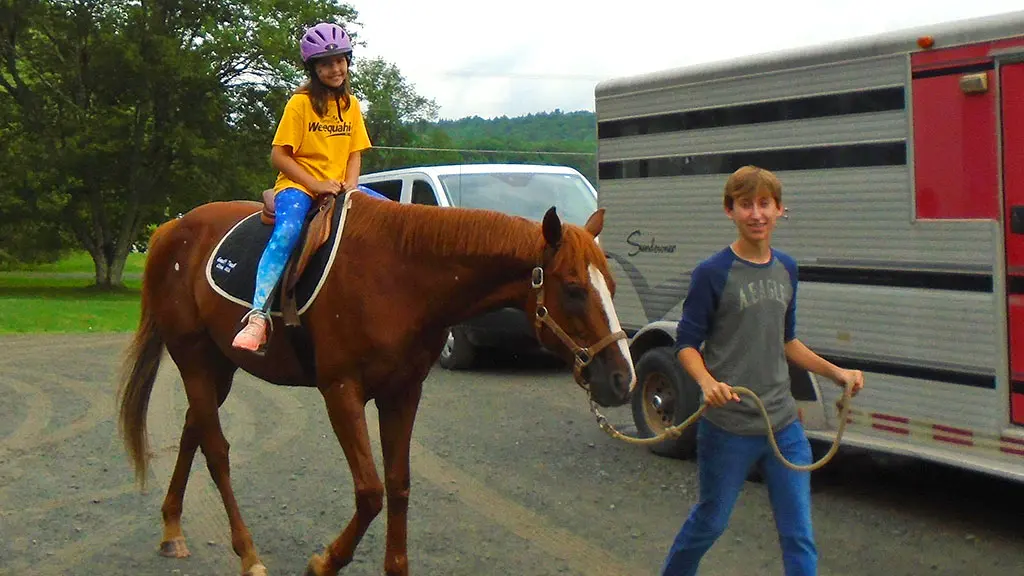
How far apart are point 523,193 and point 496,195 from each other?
1.05 ft

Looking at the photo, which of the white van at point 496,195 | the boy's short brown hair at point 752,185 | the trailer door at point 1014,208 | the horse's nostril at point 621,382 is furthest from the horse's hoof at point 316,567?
the white van at point 496,195

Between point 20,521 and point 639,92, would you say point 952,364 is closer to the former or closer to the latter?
point 639,92

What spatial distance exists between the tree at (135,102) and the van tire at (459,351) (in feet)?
73.5

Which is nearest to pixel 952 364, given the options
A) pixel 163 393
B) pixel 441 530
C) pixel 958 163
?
pixel 958 163

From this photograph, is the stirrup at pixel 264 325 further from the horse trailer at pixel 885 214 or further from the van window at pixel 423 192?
the van window at pixel 423 192

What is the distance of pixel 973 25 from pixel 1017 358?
5.71 feet

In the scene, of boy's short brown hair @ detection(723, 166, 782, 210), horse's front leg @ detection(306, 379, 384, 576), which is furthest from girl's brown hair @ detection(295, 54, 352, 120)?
boy's short brown hair @ detection(723, 166, 782, 210)

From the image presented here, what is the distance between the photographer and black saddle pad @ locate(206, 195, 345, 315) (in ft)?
16.3

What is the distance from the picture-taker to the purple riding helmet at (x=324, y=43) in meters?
5.14

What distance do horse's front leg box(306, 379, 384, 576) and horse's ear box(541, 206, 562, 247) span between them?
1080 millimetres

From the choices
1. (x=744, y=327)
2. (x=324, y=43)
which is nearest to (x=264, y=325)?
(x=324, y=43)

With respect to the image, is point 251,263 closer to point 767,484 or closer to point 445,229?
point 445,229

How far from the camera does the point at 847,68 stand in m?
6.68

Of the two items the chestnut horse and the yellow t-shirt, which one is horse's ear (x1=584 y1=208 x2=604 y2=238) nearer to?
the chestnut horse
